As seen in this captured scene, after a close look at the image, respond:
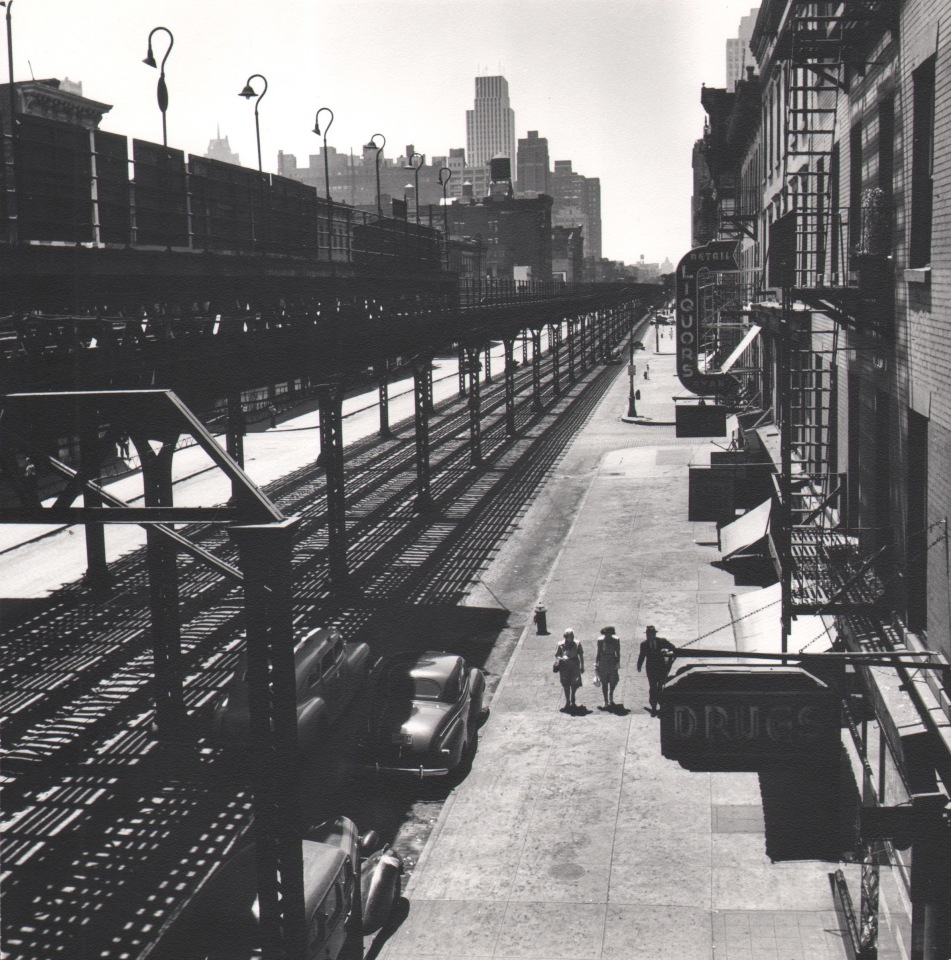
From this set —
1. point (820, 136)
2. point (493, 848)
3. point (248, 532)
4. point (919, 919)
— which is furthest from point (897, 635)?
point (820, 136)

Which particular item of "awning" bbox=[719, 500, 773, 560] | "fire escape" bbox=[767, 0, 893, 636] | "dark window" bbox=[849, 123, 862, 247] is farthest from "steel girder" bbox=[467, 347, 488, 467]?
"dark window" bbox=[849, 123, 862, 247]

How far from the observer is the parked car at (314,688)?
17688mm

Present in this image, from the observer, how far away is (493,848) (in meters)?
14.4

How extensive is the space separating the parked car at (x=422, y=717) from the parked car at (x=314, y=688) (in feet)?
3.33

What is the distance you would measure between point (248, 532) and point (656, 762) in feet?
34.9

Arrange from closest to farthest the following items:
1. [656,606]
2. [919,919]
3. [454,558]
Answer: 1. [919,919]
2. [656,606]
3. [454,558]

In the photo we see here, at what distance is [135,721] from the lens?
19.2 metres

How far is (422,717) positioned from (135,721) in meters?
5.39

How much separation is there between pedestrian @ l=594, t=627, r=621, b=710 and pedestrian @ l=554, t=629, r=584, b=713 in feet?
1.15

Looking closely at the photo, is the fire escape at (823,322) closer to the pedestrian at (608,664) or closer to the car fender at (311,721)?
the pedestrian at (608,664)

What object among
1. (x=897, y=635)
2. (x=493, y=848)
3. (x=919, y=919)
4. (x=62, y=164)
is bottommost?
(x=493, y=848)

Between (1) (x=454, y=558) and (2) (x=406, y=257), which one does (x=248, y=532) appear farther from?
(2) (x=406, y=257)

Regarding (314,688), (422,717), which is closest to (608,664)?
(422,717)

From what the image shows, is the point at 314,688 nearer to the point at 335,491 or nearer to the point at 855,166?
the point at 335,491
